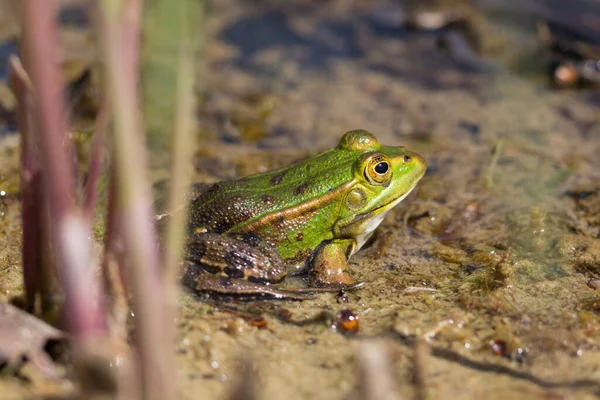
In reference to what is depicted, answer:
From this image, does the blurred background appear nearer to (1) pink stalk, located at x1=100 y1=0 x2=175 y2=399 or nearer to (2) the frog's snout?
(1) pink stalk, located at x1=100 y1=0 x2=175 y2=399

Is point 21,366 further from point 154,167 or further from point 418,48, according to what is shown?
point 418,48

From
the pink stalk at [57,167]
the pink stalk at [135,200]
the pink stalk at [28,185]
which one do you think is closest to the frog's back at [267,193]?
the pink stalk at [28,185]

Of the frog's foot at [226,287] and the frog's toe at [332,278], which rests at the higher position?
the frog's foot at [226,287]

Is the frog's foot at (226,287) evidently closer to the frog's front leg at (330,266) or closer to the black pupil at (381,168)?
the frog's front leg at (330,266)

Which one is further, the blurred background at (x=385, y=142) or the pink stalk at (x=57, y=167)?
the blurred background at (x=385, y=142)

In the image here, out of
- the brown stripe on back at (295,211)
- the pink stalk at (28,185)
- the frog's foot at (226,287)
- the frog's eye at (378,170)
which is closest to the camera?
the pink stalk at (28,185)

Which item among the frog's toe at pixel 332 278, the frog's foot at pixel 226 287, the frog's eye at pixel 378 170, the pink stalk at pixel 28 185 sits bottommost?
the frog's toe at pixel 332 278

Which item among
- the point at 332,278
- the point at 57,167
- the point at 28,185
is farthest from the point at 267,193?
the point at 57,167
